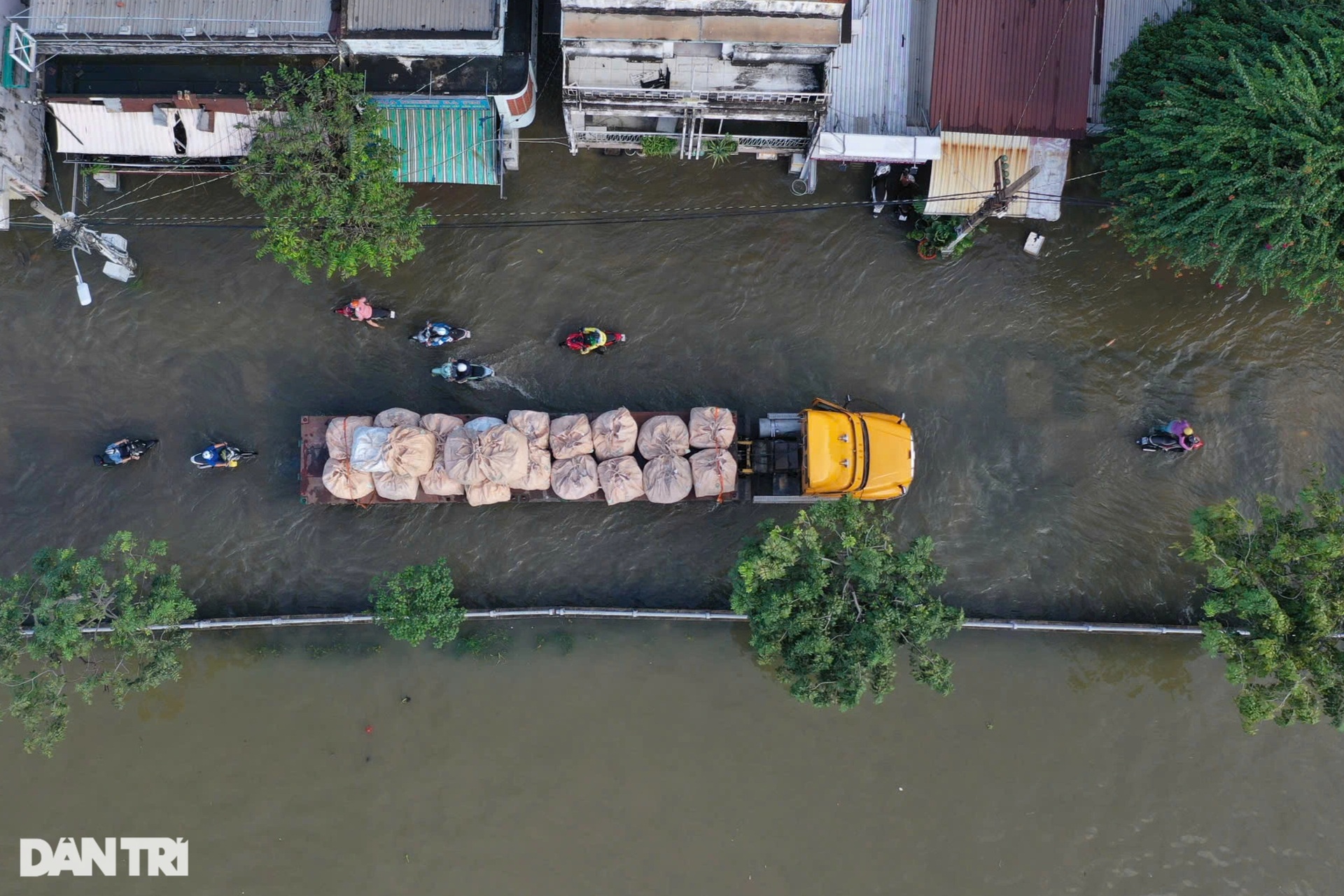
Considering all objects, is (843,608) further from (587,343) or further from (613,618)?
(587,343)

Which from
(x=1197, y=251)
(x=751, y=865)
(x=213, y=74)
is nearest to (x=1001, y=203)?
(x=1197, y=251)

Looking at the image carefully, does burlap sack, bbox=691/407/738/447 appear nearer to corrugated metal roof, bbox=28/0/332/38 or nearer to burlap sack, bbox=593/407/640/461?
burlap sack, bbox=593/407/640/461

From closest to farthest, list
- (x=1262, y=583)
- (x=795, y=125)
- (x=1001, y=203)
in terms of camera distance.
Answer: (x=1262, y=583)
(x=1001, y=203)
(x=795, y=125)

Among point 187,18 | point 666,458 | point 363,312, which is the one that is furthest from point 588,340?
point 187,18

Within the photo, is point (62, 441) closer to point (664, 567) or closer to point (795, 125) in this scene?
point (664, 567)

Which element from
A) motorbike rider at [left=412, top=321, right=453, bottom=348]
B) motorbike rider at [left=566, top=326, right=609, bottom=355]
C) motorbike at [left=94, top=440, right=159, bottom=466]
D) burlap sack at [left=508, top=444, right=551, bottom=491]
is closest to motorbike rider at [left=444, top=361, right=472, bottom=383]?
motorbike rider at [left=412, top=321, right=453, bottom=348]

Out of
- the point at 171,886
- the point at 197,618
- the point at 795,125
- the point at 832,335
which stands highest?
the point at 795,125
